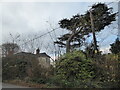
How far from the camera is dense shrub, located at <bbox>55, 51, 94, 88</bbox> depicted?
13.1 metres

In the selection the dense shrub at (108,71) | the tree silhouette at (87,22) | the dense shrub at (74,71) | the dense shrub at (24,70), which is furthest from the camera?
the tree silhouette at (87,22)

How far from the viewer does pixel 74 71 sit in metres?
13.9

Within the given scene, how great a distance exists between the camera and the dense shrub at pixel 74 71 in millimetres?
13145

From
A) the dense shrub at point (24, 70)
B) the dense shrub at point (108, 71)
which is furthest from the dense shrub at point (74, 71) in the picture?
the dense shrub at point (24, 70)

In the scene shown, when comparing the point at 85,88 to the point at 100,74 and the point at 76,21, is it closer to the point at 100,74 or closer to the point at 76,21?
the point at 100,74

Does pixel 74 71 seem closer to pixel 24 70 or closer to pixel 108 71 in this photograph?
pixel 108 71

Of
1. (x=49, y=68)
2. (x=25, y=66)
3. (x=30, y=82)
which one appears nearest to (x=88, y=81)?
(x=49, y=68)

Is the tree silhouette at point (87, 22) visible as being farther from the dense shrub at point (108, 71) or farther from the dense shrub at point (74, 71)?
the dense shrub at point (108, 71)

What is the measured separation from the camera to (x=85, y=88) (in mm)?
12203

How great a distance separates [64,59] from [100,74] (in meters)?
2.96

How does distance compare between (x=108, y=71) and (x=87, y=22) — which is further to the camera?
(x=87, y=22)

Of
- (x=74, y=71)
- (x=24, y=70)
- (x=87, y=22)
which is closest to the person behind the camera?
(x=74, y=71)

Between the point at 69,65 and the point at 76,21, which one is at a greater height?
the point at 76,21

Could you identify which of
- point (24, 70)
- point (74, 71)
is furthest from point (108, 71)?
point (24, 70)
